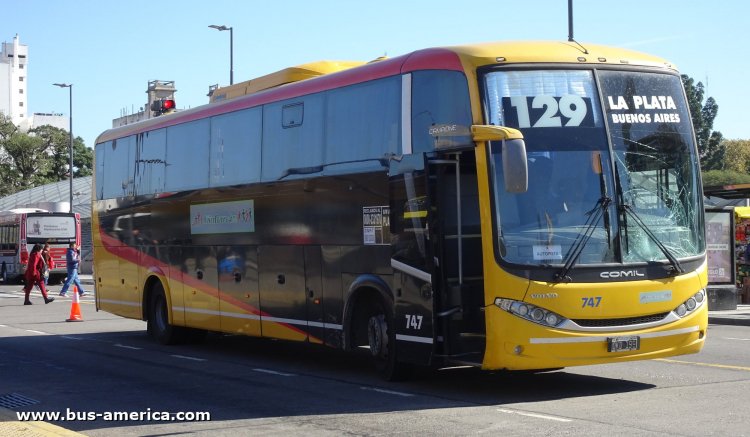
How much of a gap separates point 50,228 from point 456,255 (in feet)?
135

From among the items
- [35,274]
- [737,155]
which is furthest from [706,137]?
[35,274]

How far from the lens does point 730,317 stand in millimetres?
22781

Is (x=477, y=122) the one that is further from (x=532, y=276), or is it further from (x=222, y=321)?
(x=222, y=321)

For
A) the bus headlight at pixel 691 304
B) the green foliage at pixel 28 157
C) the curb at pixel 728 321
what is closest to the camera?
the bus headlight at pixel 691 304

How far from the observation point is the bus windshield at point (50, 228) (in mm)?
49312

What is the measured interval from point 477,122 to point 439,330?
2.27 metres

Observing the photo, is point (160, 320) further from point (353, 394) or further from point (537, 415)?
point (537, 415)

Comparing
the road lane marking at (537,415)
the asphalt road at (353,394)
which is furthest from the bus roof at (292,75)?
the road lane marking at (537,415)

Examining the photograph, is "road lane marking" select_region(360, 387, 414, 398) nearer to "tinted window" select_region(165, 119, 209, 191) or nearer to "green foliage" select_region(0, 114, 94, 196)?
"tinted window" select_region(165, 119, 209, 191)

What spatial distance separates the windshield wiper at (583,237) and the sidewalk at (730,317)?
479 inches

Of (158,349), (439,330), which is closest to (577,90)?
(439,330)

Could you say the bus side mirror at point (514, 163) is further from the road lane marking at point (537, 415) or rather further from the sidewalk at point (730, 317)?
the sidewalk at point (730, 317)

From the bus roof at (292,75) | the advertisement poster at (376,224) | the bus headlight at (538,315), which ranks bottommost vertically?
the bus headlight at (538,315)

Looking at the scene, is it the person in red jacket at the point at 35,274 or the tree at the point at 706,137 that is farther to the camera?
the tree at the point at 706,137
